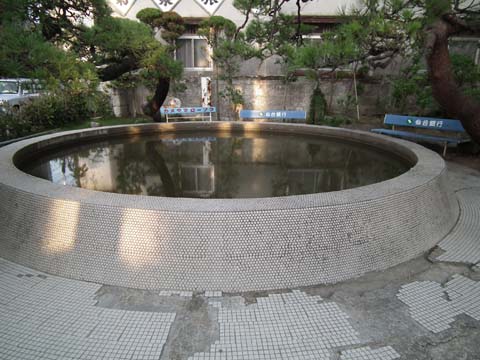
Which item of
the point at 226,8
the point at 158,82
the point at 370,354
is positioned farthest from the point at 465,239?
the point at 226,8

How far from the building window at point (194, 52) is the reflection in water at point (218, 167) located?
5884 millimetres

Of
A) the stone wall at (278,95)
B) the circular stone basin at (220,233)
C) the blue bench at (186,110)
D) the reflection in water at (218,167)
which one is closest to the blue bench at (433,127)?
the reflection in water at (218,167)

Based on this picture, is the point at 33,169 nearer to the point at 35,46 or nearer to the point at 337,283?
the point at 35,46

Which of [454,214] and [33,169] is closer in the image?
[454,214]

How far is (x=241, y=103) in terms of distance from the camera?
1111 cm

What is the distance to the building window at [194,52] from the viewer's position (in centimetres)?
1197

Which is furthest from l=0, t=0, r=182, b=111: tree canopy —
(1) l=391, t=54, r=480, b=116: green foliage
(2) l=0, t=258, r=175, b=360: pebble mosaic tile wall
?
(1) l=391, t=54, r=480, b=116: green foliage

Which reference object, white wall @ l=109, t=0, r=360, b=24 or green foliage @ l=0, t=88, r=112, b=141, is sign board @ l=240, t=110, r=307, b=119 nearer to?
green foliage @ l=0, t=88, r=112, b=141

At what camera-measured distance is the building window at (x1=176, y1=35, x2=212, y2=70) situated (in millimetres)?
11969

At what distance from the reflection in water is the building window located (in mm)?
5884

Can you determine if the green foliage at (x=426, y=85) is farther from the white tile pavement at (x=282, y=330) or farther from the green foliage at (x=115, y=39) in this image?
the white tile pavement at (x=282, y=330)

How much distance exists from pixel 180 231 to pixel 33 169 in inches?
141

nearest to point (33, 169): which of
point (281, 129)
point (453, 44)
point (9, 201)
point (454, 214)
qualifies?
point (9, 201)

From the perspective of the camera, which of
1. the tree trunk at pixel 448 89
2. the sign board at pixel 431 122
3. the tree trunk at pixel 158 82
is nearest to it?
the tree trunk at pixel 448 89
